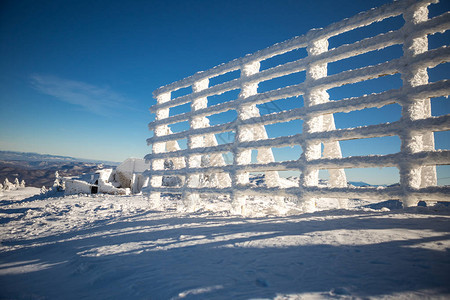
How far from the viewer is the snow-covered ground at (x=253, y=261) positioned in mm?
1713

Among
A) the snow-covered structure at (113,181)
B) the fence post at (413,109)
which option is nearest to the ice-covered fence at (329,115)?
the fence post at (413,109)

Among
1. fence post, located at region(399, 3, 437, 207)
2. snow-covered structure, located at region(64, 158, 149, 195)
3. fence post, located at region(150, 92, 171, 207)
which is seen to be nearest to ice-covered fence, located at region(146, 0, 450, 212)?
fence post, located at region(399, 3, 437, 207)

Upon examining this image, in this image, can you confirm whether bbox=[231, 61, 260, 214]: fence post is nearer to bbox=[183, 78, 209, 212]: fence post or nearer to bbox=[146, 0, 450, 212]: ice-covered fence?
bbox=[146, 0, 450, 212]: ice-covered fence

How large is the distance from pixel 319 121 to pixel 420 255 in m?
3.43

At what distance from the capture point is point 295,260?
2.20m

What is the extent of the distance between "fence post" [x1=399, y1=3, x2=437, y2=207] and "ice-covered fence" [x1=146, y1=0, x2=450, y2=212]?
0.6 inches

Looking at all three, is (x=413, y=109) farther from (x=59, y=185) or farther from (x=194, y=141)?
(x=59, y=185)

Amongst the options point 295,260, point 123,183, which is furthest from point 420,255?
point 123,183

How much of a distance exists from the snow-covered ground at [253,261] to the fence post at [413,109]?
549mm

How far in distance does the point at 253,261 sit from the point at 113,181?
17269mm

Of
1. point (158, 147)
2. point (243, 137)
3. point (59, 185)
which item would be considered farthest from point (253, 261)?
point (59, 185)

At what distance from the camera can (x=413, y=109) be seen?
3818mm

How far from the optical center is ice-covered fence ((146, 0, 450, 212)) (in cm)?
374

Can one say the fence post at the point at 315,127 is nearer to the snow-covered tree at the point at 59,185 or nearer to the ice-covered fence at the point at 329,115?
the ice-covered fence at the point at 329,115
